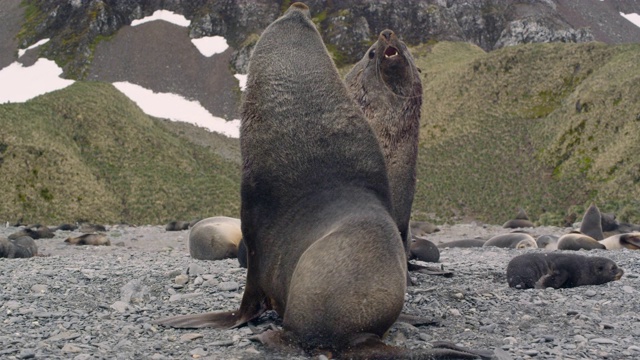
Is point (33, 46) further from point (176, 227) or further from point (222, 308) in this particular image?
point (222, 308)

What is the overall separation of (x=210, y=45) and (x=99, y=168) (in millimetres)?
34707

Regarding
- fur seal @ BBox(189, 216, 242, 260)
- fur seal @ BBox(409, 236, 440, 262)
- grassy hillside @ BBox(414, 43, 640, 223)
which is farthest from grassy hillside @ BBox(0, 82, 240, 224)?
fur seal @ BBox(409, 236, 440, 262)

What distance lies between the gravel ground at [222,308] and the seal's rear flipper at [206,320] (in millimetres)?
97

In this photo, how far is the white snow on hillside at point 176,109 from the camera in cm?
4809

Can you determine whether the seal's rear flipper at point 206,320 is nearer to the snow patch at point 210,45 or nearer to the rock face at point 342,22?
the rock face at point 342,22

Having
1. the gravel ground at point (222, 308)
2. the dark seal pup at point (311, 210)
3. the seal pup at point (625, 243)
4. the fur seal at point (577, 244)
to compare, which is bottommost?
the seal pup at point (625, 243)

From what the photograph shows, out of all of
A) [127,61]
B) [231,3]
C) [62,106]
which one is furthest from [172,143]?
[231,3]

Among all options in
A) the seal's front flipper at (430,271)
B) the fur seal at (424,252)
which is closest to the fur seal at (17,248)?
the fur seal at (424,252)

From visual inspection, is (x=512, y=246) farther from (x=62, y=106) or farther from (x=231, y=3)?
(x=231, y=3)

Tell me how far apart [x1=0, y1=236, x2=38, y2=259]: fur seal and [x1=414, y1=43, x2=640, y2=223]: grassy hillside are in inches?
770

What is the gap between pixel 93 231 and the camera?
72.2ft

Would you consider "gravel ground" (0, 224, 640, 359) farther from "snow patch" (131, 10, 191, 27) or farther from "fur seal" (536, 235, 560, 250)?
"snow patch" (131, 10, 191, 27)

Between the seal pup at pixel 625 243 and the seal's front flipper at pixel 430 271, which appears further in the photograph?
the seal pup at pixel 625 243

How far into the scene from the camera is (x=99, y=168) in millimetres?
32125
